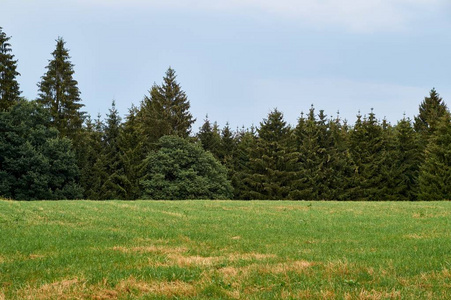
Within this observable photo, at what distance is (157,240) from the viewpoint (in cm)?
1334

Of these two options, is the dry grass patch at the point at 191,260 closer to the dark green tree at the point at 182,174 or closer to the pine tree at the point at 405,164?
the dark green tree at the point at 182,174

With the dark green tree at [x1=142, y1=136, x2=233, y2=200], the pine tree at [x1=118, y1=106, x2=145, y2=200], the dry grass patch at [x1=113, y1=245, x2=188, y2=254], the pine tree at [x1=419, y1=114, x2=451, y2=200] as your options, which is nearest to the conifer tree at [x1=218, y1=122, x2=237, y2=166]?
the dark green tree at [x1=142, y1=136, x2=233, y2=200]

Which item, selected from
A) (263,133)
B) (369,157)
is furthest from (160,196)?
(369,157)

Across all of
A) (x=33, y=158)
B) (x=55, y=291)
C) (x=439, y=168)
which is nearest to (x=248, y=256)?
(x=55, y=291)

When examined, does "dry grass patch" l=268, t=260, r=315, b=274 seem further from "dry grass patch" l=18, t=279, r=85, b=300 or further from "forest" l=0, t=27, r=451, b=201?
"forest" l=0, t=27, r=451, b=201

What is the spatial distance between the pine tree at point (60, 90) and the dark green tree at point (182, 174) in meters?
13.8

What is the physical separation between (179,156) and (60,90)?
65.8ft

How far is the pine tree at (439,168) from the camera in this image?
185ft

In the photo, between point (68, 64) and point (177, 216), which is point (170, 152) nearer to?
point (68, 64)

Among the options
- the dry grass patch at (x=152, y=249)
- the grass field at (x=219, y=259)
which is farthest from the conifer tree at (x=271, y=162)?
the dry grass patch at (x=152, y=249)

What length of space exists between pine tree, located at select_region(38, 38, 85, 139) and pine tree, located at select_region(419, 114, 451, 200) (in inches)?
2025

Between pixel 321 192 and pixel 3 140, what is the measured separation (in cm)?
4588

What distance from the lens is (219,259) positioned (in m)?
10.1

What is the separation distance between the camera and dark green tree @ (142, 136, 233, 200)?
190ft
